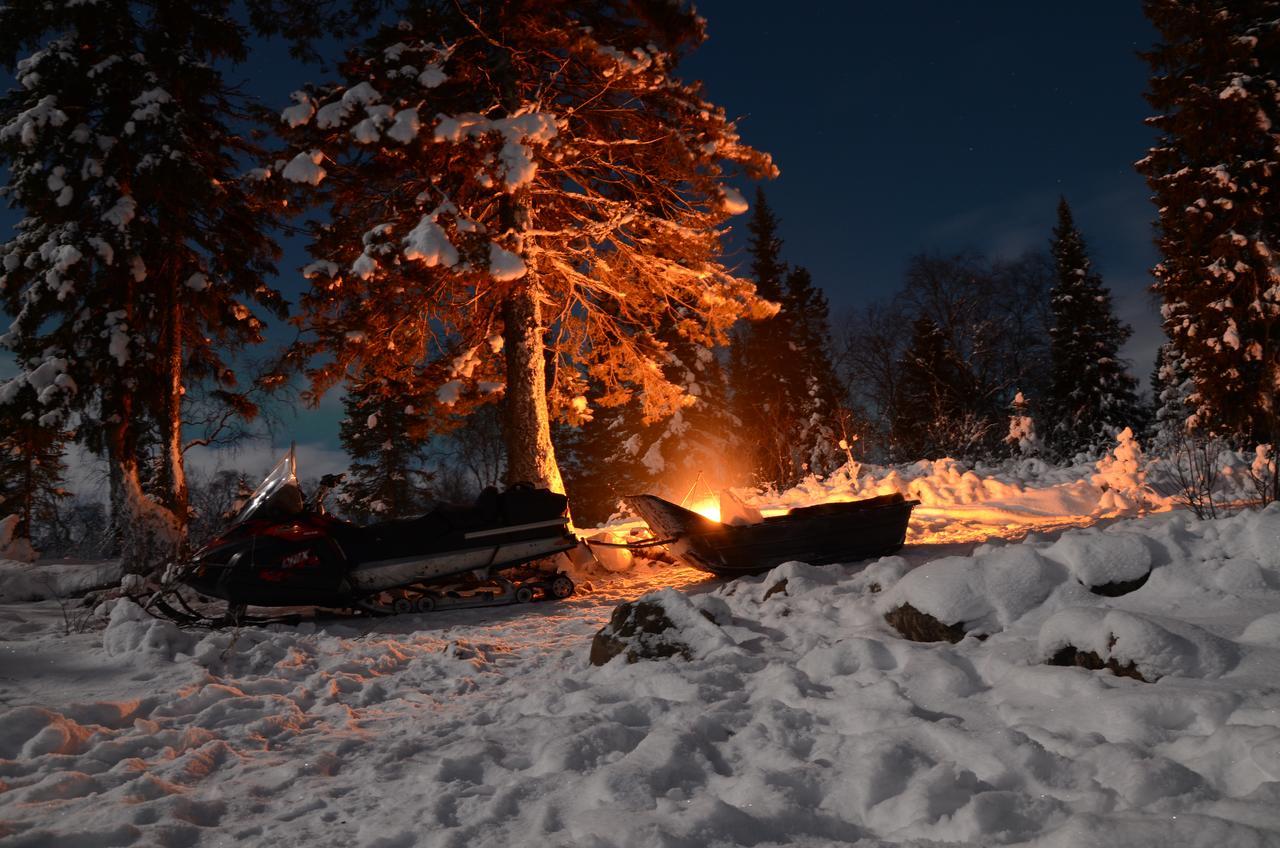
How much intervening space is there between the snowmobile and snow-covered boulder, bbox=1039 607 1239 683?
5067 millimetres

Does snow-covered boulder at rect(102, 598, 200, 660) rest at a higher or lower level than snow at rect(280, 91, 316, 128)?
lower

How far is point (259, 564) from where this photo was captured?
5.92 m

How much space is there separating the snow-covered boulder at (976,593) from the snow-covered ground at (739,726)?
2 cm

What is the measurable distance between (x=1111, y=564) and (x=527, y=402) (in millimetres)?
7454

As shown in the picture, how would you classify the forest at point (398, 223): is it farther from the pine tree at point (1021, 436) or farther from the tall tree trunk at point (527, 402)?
the pine tree at point (1021, 436)

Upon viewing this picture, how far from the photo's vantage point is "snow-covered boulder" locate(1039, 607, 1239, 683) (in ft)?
8.89

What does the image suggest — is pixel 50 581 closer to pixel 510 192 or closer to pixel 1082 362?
pixel 510 192

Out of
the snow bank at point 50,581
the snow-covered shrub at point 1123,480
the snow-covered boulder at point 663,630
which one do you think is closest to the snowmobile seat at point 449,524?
the snow-covered boulder at point 663,630

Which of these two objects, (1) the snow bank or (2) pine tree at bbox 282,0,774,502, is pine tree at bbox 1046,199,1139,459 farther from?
(1) the snow bank

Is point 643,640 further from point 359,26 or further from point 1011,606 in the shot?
point 359,26

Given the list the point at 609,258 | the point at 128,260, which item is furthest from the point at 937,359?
the point at 128,260

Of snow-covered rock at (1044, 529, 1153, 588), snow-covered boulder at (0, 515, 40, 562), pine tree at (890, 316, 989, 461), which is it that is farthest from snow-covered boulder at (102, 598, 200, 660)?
pine tree at (890, 316, 989, 461)

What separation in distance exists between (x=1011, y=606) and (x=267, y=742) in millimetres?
3792

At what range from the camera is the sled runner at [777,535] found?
23.5 feet
